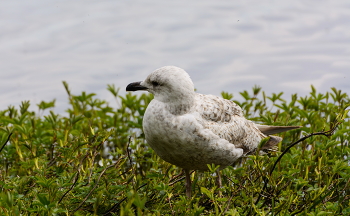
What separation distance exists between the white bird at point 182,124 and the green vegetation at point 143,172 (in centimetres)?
24

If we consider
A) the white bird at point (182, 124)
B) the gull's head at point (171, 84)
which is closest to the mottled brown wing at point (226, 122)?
the white bird at point (182, 124)

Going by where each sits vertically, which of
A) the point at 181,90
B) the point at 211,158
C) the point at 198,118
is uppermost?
the point at 181,90

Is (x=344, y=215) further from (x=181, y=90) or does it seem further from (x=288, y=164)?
(x=181, y=90)

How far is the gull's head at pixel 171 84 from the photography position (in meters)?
4.51

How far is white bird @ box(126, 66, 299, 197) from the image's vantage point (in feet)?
14.5

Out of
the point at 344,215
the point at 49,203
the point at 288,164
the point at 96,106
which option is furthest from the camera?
the point at 96,106

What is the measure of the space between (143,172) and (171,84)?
2109 millimetres

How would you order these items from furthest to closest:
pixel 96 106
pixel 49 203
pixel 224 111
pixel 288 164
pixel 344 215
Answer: pixel 96 106 → pixel 288 164 → pixel 224 111 → pixel 344 215 → pixel 49 203

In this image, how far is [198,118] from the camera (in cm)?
455

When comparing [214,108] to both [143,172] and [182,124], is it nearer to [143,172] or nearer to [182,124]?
[182,124]

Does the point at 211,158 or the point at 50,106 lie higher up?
the point at 50,106

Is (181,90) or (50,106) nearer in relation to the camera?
(181,90)

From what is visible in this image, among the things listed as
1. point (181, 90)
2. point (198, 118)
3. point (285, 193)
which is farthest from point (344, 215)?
point (181, 90)

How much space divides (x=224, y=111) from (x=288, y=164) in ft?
3.90
